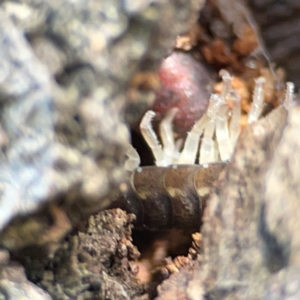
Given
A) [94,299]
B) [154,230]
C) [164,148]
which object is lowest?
[154,230]

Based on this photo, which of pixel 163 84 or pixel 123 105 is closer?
pixel 123 105

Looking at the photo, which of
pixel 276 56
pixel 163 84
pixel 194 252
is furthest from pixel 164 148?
pixel 194 252

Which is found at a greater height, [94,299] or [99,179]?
[99,179]

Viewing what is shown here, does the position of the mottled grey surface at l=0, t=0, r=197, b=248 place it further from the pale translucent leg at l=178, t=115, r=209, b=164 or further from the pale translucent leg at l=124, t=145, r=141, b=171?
the pale translucent leg at l=178, t=115, r=209, b=164

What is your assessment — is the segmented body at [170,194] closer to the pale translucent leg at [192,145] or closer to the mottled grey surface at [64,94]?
the pale translucent leg at [192,145]

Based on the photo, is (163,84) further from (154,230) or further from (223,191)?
(223,191)

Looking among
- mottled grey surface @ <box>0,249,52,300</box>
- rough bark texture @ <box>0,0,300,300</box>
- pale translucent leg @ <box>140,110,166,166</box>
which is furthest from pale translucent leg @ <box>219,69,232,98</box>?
mottled grey surface @ <box>0,249,52,300</box>

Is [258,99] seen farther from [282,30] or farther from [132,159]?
[132,159]

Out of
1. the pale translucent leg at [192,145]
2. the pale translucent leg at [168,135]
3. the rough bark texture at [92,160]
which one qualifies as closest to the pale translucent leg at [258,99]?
the pale translucent leg at [192,145]

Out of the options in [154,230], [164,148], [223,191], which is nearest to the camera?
[223,191]
